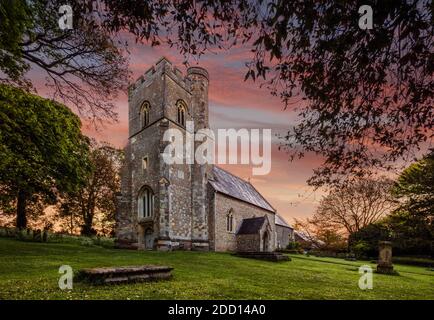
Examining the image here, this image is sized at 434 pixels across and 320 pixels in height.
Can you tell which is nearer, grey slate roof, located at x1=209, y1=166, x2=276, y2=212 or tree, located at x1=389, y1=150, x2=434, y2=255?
grey slate roof, located at x1=209, y1=166, x2=276, y2=212

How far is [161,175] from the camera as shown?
2255 cm

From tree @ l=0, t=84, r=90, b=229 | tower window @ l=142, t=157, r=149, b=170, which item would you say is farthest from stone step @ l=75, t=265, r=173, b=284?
tower window @ l=142, t=157, r=149, b=170

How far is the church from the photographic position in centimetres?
2270

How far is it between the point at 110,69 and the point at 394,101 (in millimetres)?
9111

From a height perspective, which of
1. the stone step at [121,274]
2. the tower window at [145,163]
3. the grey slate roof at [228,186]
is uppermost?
the tower window at [145,163]

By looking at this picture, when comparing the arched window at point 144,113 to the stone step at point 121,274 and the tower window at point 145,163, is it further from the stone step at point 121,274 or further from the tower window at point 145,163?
the stone step at point 121,274

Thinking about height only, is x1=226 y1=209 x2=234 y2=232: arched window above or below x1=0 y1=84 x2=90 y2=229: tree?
below

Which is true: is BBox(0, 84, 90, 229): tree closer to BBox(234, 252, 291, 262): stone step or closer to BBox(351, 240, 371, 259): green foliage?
BBox(234, 252, 291, 262): stone step

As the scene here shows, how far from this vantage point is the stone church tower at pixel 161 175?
2248cm

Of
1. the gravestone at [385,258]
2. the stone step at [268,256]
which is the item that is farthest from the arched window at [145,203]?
the gravestone at [385,258]

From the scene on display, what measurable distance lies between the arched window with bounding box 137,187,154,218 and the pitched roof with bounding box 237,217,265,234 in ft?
32.9

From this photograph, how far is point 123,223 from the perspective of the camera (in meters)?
24.4
